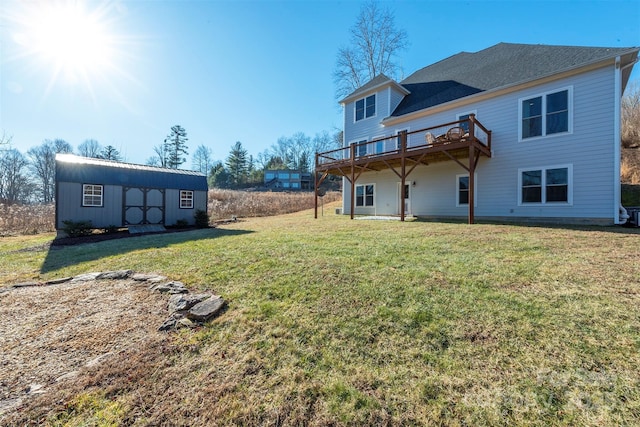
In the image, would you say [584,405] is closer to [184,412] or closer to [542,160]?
[184,412]

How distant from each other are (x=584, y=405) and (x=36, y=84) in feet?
63.4

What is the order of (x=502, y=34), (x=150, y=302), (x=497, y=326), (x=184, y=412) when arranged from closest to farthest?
(x=184, y=412) → (x=497, y=326) → (x=150, y=302) → (x=502, y=34)

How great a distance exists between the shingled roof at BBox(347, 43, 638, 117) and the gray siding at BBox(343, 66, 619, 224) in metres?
0.54

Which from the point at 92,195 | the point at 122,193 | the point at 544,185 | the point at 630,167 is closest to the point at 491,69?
the point at 544,185

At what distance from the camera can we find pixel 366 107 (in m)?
15.0

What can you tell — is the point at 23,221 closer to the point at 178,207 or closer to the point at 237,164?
the point at 178,207

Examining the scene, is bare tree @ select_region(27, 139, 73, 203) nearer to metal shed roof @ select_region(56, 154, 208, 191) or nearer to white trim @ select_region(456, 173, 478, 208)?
metal shed roof @ select_region(56, 154, 208, 191)

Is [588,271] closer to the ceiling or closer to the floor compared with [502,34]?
closer to the floor

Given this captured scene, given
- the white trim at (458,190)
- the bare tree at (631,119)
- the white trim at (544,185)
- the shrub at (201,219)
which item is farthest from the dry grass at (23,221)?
the bare tree at (631,119)

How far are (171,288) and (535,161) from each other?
12.1m

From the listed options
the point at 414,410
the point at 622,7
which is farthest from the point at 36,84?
the point at 622,7

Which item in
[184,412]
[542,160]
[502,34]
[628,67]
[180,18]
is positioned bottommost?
[184,412]

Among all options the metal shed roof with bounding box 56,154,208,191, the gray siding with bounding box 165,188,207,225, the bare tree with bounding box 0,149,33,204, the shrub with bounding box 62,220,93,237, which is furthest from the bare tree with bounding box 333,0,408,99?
the bare tree with bounding box 0,149,33,204

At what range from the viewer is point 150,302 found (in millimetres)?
3535
